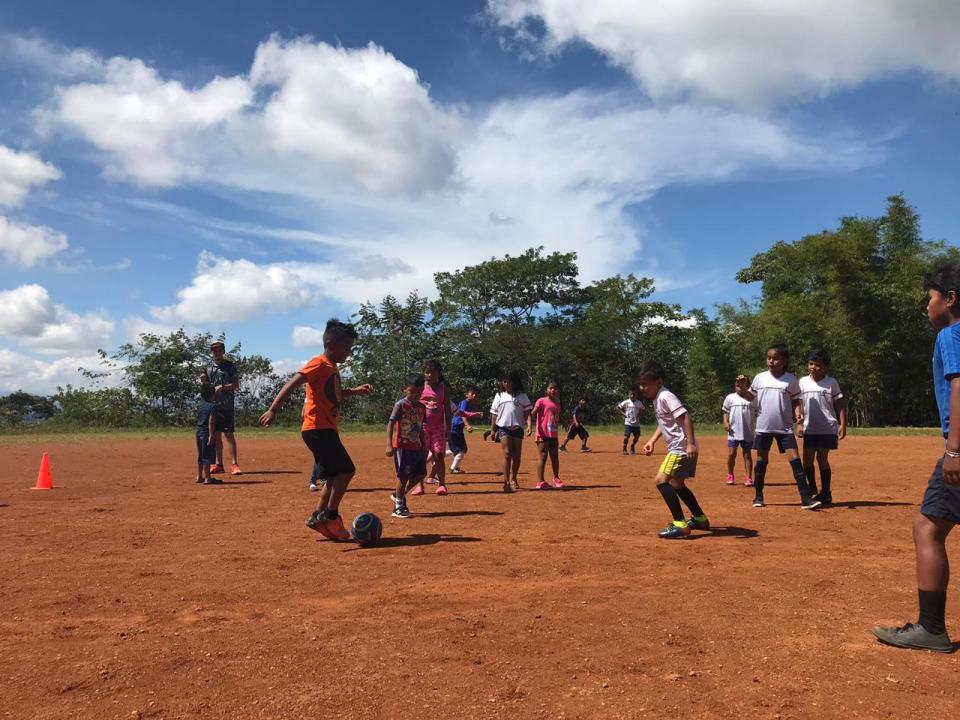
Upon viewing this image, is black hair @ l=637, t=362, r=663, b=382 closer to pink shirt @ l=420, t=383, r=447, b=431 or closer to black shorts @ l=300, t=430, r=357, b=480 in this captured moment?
black shorts @ l=300, t=430, r=357, b=480

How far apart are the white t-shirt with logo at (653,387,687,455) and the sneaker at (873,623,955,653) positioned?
318cm

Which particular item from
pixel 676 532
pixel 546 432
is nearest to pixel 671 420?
pixel 676 532

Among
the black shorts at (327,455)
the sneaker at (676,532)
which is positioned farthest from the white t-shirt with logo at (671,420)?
the black shorts at (327,455)

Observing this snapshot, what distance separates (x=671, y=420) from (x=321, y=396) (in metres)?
3.41

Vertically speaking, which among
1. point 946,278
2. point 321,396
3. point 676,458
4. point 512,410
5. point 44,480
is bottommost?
point 44,480

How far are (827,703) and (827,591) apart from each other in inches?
75.5

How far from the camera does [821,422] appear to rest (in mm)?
8680

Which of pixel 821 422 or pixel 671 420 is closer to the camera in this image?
pixel 671 420

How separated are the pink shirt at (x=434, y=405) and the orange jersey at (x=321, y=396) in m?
3.37

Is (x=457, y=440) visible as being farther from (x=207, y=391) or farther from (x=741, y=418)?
(x=741, y=418)

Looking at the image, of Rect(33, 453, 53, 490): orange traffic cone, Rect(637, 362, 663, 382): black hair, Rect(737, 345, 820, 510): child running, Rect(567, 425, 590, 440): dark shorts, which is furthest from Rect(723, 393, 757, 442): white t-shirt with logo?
Rect(33, 453, 53, 490): orange traffic cone

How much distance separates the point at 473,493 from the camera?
34.9 feet

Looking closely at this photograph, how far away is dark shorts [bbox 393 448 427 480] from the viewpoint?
8242 mm

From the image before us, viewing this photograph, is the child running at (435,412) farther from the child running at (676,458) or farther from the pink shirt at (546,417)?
the child running at (676,458)
